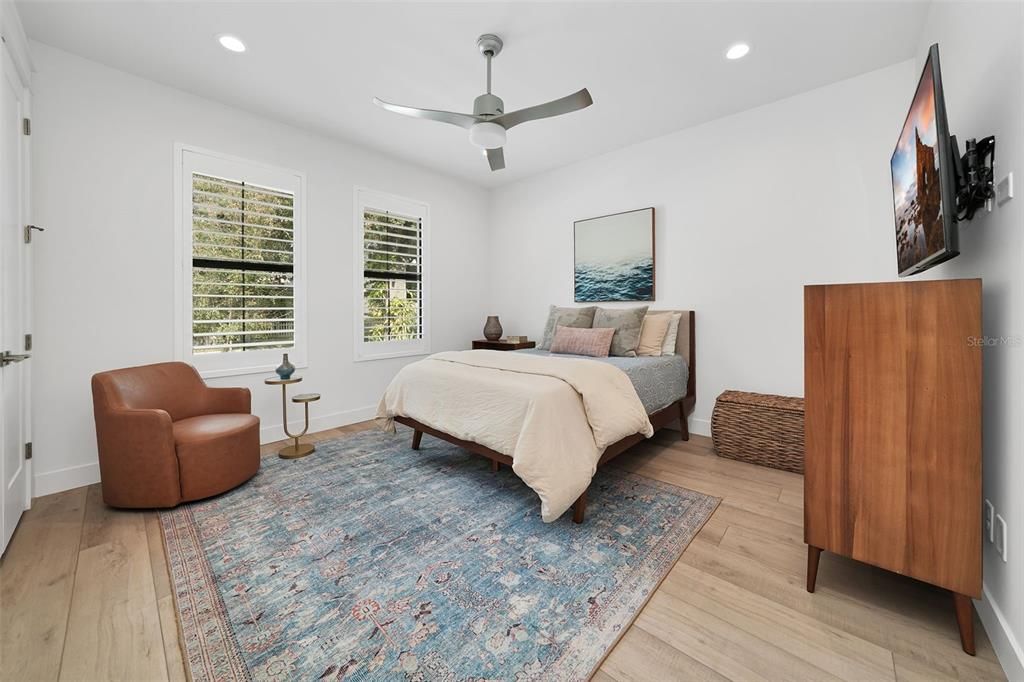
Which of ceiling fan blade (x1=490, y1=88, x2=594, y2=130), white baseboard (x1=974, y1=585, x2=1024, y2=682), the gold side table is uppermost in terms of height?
ceiling fan blade (x1=490, y1=88, x2=594, y2=130)

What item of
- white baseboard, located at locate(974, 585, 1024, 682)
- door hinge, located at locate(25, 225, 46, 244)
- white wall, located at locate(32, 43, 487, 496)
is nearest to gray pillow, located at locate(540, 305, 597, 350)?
white wall, located at locate(32, 43, 487, 496)

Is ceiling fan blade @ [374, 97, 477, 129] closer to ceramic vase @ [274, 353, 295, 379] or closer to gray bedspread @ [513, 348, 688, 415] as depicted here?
gray bedspread @ [513, 348, 688, 415]

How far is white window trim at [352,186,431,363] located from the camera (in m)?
4.10

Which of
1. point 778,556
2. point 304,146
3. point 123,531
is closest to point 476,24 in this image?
point 304,146

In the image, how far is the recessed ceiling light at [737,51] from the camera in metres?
2.56

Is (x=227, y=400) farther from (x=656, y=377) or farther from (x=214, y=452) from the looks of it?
(x=656, y=377)

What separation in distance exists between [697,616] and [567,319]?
2.85 metres

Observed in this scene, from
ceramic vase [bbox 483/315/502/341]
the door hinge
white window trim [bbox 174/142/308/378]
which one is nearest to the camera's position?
the door hinge

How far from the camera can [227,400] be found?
115 inches

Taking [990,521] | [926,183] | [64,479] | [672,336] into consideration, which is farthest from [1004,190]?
[64,479]

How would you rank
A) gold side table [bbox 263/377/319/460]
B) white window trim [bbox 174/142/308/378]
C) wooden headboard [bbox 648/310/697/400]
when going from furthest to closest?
wooden headboard [bbox 648/310/697/400]
gold side table [bbox 263/377/319/460]
white window trim [bbox 174/142/308/378]

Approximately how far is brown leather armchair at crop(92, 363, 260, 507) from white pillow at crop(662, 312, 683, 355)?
3224mm

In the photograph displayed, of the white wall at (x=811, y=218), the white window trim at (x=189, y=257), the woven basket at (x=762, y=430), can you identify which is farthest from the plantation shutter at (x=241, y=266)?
the woven basket at (x=762, y=430)

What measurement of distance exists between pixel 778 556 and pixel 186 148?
4.55m
